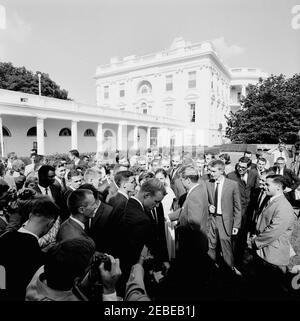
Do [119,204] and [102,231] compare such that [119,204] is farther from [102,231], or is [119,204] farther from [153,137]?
[153,137]

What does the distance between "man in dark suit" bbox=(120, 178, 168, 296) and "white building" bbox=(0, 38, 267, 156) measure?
1531cm

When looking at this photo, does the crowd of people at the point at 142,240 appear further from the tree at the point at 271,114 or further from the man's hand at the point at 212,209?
the tree at the point at 271,114

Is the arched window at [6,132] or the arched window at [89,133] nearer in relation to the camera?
the arched window at [6,132]

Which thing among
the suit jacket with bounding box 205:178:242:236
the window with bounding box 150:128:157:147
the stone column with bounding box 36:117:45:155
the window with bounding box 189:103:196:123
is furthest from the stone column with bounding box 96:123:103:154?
the suit jacket with bounding box 205:178:242:236

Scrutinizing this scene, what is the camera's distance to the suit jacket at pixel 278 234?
9.05ft

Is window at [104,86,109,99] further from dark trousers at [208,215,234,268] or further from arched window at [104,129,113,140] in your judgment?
dark trousers at [208,215,234,268]

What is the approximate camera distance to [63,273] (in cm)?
125

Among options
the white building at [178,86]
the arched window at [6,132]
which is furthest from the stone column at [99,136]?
the white building at [178,86]

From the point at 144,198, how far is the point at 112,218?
56cm

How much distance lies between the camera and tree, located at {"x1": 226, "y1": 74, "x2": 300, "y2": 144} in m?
17.4

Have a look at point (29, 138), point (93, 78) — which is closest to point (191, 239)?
point (29, 138)

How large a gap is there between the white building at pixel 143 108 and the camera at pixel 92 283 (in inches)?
630
